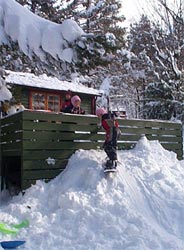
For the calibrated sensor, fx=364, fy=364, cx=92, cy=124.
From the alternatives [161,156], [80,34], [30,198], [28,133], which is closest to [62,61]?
[80,34]

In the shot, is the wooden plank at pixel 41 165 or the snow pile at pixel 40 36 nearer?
the snow pile at pixel 40 36

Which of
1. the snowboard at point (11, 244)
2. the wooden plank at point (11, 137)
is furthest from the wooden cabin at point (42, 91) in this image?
the snowboard at point (11, 244)

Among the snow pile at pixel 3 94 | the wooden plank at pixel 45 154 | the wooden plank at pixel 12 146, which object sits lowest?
the wooden plank at pixel 45 154

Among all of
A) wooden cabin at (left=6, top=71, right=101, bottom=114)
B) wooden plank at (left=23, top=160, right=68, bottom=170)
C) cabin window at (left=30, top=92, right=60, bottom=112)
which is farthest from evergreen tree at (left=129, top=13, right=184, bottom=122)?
wooden plank at (left=23, top=160, right=68, bottom=170)

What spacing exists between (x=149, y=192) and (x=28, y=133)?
8.79 ft

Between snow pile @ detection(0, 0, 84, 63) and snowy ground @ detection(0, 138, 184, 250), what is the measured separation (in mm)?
2575

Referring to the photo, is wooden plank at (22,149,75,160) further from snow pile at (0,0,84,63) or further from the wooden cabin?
the wooden cabin

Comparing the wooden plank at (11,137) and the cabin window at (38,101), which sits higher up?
the cabin window at (38,101)

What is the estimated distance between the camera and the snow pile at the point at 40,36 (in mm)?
5367

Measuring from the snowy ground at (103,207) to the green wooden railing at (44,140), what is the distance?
0.75 ft

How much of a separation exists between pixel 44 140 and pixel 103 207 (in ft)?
6.66

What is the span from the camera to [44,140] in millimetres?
7570

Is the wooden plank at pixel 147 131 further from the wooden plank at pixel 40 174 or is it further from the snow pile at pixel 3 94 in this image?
the snow pile at pixel 3 94

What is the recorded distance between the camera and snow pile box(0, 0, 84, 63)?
17.6ft
